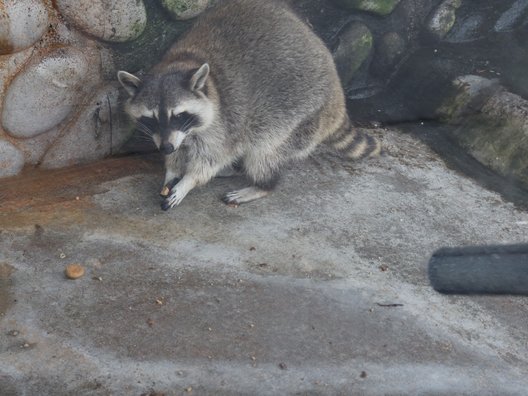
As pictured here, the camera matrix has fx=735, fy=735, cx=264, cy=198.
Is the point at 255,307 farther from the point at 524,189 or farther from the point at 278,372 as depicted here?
the point at 524,189

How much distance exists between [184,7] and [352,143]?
1.17 meters

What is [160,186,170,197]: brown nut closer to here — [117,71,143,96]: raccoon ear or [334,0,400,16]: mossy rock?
[117,71,143,96]: raccoon ear

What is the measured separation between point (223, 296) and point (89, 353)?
24.1 inches

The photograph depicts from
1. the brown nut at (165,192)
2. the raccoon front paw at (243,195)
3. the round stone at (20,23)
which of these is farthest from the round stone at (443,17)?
the round stone at (20,23)

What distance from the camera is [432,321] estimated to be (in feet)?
9.96

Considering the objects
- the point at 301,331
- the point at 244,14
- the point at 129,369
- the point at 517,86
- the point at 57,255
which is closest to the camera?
the point at 129,369

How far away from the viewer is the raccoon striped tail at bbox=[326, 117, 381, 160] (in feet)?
13.3

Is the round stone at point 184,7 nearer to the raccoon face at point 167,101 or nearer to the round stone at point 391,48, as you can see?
the raccoon face at point 167,101

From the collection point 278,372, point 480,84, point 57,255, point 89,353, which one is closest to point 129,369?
point 89,353

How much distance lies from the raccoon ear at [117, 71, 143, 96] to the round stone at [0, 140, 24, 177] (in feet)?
2.09

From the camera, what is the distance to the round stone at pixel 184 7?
3771mm

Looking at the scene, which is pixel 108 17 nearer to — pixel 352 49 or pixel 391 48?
pixel 352 49

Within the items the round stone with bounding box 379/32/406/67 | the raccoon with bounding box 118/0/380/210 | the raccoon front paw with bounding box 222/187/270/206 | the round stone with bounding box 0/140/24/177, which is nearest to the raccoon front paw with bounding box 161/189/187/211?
Answer: the raccoon with bounding box 118/0/380/210

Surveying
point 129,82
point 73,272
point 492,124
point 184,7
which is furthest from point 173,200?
point 492,124
